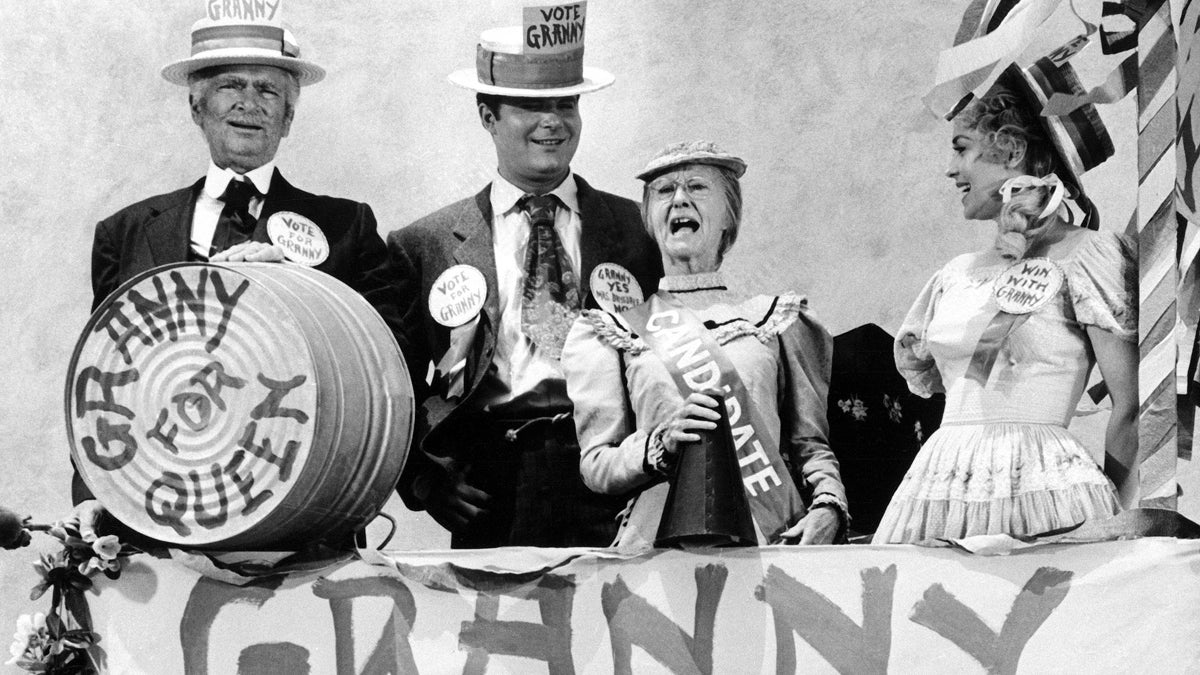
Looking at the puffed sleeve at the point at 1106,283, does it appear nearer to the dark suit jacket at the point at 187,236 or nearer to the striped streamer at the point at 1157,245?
the striped streamer at the point at 1157,245

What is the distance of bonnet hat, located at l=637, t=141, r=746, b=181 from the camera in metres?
3.69

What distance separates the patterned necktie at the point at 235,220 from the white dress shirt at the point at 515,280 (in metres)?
0.51

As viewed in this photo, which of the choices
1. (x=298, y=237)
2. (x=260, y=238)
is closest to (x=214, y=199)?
(x=260, y=238)

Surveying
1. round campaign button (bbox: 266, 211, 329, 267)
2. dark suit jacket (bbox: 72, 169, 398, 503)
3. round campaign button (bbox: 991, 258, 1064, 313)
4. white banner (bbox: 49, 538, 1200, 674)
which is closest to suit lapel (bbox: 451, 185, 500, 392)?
dark suit jacket (bbox: 72, 169, 398, 503)

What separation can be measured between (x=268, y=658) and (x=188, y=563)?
20cm

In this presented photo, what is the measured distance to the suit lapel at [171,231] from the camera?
162 inches

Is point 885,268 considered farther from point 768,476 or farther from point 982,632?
point 982,632

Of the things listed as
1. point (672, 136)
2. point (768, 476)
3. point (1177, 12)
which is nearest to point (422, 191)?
point (672, 136)

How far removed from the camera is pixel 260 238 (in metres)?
4.11

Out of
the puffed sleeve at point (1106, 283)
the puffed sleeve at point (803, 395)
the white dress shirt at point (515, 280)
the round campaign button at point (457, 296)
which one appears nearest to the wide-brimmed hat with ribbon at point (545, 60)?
the white dress shirt at point (515, 280)

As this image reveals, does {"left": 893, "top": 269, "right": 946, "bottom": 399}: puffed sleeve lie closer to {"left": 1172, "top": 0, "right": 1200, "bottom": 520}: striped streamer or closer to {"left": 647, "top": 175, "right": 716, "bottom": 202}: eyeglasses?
{"left": 647, "top": 175, "right": 716, "bottom": 202}: eyeglasses

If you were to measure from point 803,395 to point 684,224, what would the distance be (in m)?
0.38

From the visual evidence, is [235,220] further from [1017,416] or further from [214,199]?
[1017,416]

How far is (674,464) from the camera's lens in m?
3.23
